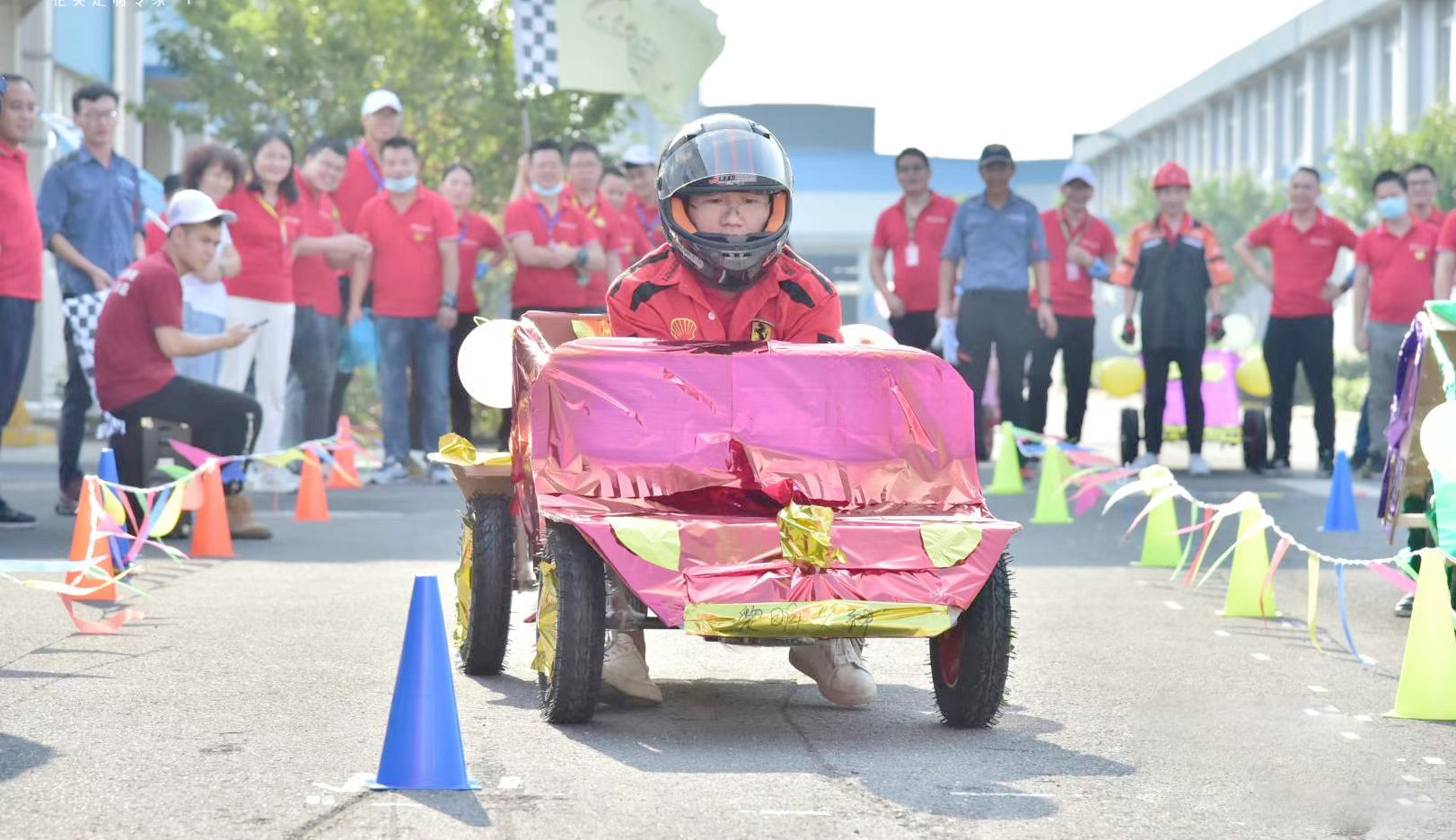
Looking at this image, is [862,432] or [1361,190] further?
[1361,190]

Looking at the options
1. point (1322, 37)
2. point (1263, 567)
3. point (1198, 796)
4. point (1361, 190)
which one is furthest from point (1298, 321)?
point (1322, 37)

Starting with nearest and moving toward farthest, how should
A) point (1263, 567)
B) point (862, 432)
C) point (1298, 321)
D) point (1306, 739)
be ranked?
point (1306, 739)
point (862, 432)
point (1263, 567)
point (1298, 321)

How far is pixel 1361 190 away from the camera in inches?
1594

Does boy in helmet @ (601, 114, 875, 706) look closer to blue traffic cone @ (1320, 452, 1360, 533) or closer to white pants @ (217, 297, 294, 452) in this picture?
blue traffic cone @ (1320, 452, 1360, 533)

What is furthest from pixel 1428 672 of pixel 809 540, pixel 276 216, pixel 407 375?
Result: pixel 407 375

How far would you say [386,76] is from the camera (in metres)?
24.7

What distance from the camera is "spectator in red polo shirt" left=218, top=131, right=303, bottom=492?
46.2ft

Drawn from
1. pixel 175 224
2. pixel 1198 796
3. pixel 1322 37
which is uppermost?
pixel 1322 37

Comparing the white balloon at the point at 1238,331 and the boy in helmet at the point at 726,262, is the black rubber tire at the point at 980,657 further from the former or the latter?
the white balloon at the point at 1238,331

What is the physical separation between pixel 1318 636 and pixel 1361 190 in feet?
109

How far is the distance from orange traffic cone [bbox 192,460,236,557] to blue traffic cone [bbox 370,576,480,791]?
19.4 ft

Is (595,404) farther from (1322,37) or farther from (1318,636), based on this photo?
(1322,37)

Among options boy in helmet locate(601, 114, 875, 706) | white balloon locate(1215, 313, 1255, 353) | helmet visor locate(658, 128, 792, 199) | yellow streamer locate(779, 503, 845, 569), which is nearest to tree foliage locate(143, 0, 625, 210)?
white balloon locate(1215, 313, 1255, 353)

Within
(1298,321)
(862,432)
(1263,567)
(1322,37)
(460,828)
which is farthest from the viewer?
(1322,37)
